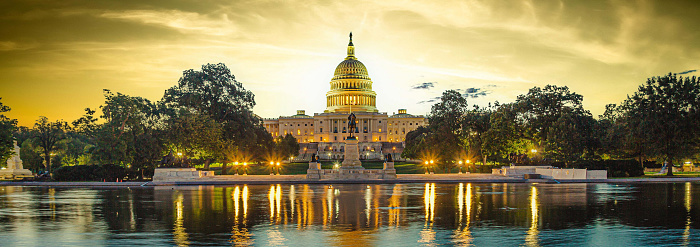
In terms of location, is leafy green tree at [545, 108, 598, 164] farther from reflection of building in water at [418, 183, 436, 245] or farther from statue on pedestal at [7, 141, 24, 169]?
statue on pedestal at [7, 141, 24, 169]

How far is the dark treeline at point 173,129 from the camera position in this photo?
56438 millimetres

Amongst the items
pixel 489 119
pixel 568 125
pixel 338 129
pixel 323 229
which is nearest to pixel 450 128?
pixel 489 119

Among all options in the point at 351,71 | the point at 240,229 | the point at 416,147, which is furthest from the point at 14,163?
the point at 351,71

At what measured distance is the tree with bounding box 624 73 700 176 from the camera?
56406mm

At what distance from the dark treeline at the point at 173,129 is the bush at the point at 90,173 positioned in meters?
1.05

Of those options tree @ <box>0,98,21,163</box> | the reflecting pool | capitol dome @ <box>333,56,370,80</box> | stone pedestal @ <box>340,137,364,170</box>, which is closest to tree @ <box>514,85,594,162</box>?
stone pedestal @ <box>340,137,364,170</box>

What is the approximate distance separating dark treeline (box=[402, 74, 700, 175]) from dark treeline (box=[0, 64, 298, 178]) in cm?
2155

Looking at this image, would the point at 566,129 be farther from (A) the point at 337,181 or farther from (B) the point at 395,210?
(B) the point at 395,210

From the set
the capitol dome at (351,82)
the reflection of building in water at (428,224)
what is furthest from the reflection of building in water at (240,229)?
the capitol dome at (351,82)

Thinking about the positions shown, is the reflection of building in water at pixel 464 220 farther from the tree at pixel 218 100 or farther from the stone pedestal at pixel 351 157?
the tree at pixel 218 100

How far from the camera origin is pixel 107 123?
5638 cm

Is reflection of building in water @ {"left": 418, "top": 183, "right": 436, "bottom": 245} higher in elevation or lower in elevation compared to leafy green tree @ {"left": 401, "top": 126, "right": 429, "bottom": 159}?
lower

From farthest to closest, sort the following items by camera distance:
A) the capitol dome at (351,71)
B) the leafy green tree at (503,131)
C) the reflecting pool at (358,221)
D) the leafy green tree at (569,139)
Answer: the capitol dome at (351,71) < the leafy green tree at (503,131) < the leafy green tree at (569,139) < the reflecting pool at (358,221)

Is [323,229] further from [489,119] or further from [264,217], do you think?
[489,119]
